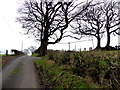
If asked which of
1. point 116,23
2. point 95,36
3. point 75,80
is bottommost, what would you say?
point 75,80

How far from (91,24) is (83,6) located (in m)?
9.63

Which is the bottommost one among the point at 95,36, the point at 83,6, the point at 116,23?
the point at 95,36

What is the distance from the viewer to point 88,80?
6.31m

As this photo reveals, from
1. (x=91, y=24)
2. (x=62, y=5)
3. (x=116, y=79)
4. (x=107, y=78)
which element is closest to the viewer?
(x=116, y=79)

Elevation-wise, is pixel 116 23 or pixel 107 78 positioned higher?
pixel 116 23

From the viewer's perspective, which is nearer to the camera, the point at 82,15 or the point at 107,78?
the point at 107,78

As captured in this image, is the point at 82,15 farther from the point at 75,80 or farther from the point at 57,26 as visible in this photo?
the point at 75,80

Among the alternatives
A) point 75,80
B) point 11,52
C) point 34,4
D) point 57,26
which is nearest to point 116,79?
point 75,80

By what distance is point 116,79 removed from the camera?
609 cm

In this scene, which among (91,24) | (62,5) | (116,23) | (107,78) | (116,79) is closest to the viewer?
(116,79)

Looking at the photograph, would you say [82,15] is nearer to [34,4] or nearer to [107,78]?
[34,4]

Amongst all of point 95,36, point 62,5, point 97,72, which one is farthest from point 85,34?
point 97,72

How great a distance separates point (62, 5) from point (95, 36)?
487 inches

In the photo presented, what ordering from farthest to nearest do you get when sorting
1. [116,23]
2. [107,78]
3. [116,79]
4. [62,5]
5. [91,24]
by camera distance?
[91,24] < [116,23] < [62,5] < [107,78] < [116,79]
